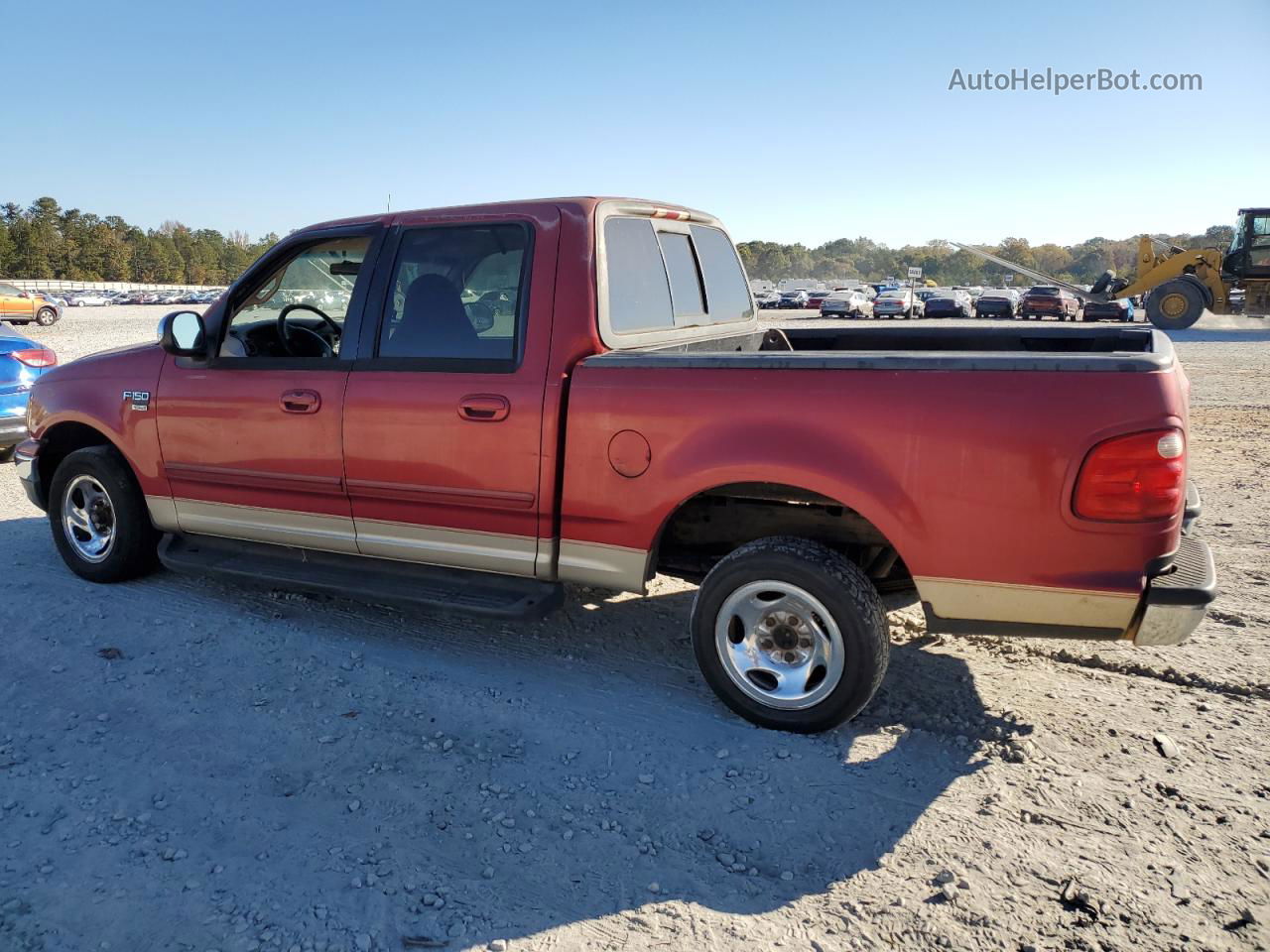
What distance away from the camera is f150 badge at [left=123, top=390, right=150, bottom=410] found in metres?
4.86

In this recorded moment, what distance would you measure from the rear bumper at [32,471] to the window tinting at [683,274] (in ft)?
12.7

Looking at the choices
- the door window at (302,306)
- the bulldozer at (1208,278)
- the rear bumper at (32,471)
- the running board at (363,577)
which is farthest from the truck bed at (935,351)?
the bulldozer at (1208,278)

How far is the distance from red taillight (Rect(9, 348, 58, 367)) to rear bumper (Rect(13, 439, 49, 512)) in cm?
348

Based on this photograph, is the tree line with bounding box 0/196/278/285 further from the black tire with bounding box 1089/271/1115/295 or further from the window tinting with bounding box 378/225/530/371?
the window tinting with bounding box 378/225/530/371

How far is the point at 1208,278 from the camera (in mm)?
29188

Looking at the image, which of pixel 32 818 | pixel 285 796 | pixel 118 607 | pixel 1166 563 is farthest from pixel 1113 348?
pixel 118 607

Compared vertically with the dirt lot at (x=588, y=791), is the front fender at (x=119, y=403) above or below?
above

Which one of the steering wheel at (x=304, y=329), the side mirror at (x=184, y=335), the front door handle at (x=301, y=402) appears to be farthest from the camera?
the steering wheel at (x=304, y=329)

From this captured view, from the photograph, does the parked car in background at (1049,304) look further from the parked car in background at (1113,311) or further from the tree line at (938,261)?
the tree line at (938,261)

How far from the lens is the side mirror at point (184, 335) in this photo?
4609 millimetres

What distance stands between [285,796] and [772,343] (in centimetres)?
373

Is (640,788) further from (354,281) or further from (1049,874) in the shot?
(354,281)

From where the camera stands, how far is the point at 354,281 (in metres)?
4.44

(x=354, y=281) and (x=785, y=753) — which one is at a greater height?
(x=354, y=281)
